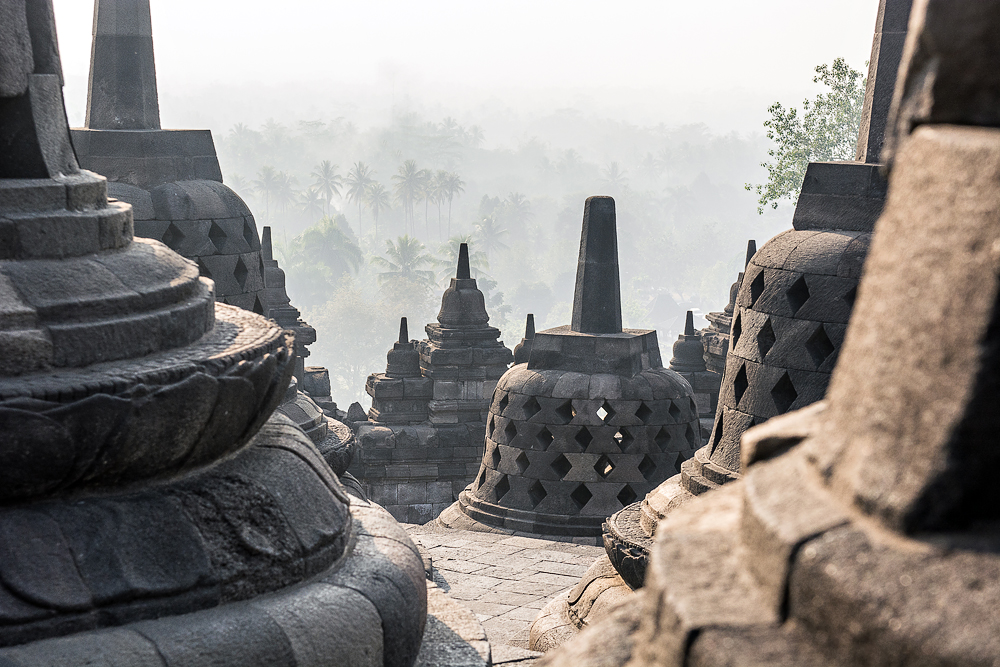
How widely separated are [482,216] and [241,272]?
94.1m

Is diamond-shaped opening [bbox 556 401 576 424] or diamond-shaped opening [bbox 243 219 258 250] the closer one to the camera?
diamond-shaped opening [bbox 243 219 258 250]

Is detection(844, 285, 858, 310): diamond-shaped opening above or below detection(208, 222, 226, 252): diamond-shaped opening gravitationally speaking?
above

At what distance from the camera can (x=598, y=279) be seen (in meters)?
9.38

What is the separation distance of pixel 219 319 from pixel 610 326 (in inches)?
261

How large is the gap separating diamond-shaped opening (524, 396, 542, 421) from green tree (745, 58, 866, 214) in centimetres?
1728

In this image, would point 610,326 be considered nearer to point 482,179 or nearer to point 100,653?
point 100,653

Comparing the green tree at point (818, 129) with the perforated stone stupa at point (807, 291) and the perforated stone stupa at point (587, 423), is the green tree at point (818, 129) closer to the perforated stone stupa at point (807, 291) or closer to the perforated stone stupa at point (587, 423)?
the perforated stone stupa at point (587, 423)

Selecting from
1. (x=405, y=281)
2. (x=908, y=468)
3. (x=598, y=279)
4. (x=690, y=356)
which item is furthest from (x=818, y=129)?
(x=405, y=281)

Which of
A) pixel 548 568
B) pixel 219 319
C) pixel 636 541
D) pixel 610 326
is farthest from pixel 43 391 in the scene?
pixel 610 326

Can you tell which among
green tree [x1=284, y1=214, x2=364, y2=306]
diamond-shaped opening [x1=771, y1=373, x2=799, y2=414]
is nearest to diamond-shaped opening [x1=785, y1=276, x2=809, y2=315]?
diamond-shaped opening [x1=771, y1=373, x2=799, y2=414]

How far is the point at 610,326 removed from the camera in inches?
370

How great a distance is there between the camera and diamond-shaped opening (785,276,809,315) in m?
4.89

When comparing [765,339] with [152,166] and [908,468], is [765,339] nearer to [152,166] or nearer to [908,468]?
[152,166]

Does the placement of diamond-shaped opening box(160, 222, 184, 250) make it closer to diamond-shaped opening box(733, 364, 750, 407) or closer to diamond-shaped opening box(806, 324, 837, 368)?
diamond-shaped opening box(733, 364, 750, 407)
